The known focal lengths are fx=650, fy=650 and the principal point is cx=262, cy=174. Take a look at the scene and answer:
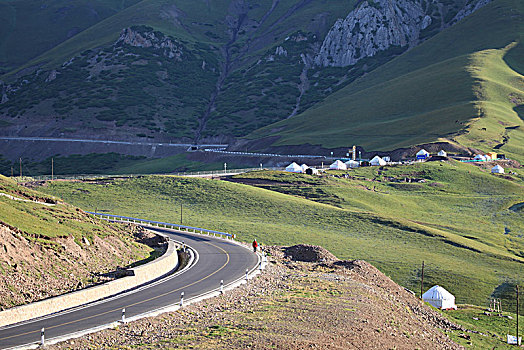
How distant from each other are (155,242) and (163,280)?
14645 millimetres

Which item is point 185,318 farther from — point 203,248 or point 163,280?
point 203,248

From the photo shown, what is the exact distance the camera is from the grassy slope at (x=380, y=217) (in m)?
63.7

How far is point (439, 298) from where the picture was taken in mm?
52031

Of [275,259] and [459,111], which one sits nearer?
[275,259]

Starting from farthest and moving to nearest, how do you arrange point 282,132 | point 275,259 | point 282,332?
point 282,132 → point 275,259 → point 282,332

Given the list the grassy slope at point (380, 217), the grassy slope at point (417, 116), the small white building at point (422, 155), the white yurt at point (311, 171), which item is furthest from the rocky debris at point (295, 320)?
the grassy slope at point (417, 116)

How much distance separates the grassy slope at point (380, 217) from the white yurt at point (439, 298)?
4713 mm

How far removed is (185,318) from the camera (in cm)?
3052

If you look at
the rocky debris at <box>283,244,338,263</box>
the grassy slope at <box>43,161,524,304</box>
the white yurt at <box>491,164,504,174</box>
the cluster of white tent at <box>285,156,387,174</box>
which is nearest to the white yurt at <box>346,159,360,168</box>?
the cluster of white tent at <box>285,156,387,174</box>

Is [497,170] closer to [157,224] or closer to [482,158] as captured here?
[482,158]

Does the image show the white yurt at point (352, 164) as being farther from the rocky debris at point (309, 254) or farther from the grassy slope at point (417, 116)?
the rocky debris at point (309, 254)

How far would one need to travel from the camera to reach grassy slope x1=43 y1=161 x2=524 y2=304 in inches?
2507

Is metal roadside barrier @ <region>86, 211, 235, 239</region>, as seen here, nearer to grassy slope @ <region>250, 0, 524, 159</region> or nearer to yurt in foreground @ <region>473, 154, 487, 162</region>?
yurt in foreground @ <region>473, 154, 487, 162</region>

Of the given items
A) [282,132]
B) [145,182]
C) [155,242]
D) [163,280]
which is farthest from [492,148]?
[163,280]
